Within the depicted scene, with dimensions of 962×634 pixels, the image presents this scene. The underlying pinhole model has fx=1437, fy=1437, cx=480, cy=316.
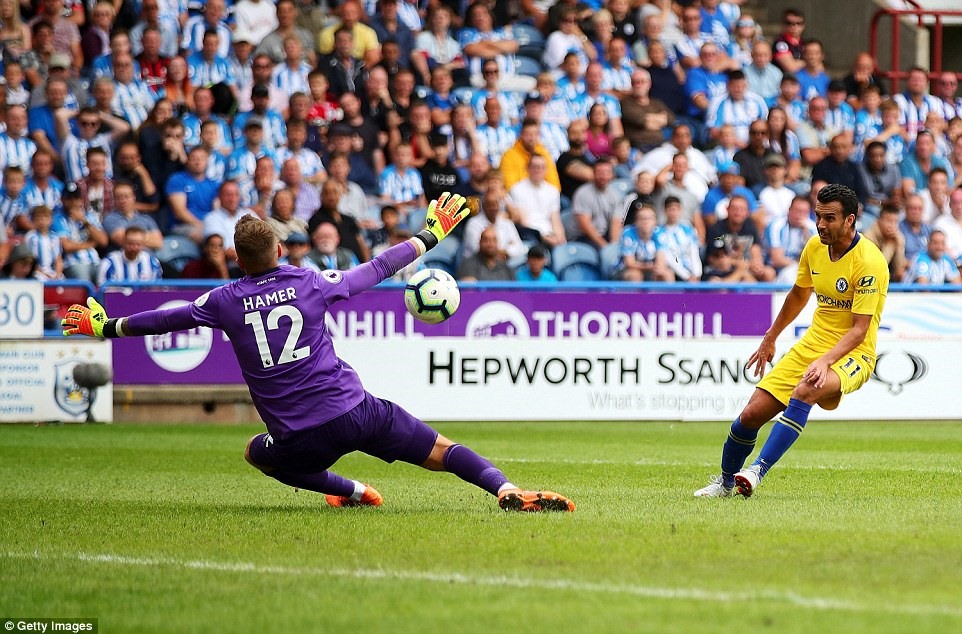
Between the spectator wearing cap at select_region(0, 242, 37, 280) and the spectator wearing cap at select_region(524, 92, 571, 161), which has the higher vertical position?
the spectator wearing cap at select_region(524, 92, 571, 161)

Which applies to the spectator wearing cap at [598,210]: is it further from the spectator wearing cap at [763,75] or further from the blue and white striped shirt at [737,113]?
the spectator wearing cap at [763,75]

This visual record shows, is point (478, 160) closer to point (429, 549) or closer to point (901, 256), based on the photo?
point (901, 256)

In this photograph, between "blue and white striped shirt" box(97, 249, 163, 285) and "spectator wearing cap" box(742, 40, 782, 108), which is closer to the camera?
"blue and white striped shirt" box(97, 249, 163, 285)

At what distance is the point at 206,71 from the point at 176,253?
3142 millimetres

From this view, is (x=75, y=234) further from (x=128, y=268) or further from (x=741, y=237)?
(x=741, y=237)

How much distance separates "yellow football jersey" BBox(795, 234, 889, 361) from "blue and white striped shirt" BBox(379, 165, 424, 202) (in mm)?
9642

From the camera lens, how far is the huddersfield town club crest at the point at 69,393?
16094mm

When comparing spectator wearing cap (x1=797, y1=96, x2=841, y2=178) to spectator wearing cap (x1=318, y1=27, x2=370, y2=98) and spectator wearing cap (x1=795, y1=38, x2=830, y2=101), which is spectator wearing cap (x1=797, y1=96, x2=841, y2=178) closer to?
spectator wearing cap (x1=795, y1=38, x2=830, y2=101)

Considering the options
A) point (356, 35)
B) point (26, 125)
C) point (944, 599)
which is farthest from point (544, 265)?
point (944, 599)

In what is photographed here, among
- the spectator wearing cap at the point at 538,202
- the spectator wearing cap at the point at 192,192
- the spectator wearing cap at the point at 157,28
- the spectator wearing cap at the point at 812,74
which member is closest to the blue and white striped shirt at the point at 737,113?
the spectator wearing cap at the point at 812,74

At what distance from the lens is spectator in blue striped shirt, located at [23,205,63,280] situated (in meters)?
16.9

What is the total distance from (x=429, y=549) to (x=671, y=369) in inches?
385

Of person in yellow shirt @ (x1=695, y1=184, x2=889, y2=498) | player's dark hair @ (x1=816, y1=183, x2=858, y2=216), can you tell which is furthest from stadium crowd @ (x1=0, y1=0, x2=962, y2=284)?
player's dark hair @ (x1=816, y1=183, x2=858, y2=216)

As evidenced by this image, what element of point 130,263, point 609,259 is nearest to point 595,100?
point 609,259
